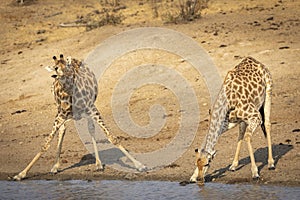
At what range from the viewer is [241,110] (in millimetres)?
9773

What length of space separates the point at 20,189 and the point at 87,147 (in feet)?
6.90

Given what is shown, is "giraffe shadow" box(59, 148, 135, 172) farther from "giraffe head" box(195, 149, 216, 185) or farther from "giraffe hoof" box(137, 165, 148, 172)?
"giraffe head" box(195, 149, 216, 185)

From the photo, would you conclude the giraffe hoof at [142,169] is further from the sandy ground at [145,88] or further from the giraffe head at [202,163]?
the giraffe head at [202,163]

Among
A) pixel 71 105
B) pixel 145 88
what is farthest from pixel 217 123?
pixel 145 88

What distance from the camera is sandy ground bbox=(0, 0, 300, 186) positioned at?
Answer: 35.0 feet

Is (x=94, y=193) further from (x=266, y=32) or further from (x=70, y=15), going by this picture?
(x=70, y=15)

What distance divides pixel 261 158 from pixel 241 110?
104 centimetres

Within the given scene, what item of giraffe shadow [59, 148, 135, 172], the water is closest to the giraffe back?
the water

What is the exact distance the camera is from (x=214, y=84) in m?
14.3

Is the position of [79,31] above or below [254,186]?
above

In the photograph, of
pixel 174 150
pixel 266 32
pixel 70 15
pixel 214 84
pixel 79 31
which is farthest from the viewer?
pixel 70 15

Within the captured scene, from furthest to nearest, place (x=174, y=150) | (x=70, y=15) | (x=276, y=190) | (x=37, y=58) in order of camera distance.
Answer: (x=70, y=15) < (x=37, y=58) < (x=174, y=150) < (x=276, y=190)

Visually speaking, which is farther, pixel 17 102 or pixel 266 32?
pixel 266 32

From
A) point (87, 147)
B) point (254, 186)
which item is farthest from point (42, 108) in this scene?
point (254, 186)
